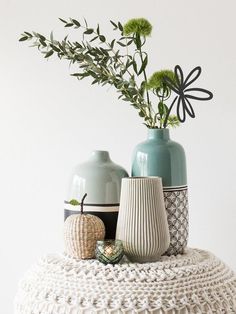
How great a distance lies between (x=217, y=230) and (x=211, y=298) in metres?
0.55

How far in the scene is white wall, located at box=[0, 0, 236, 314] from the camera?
1.44 metres

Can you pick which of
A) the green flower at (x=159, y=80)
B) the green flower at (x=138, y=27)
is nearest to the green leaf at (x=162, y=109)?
the green flower at (x=159, y=80)

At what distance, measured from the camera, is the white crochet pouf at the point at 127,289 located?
0.88m

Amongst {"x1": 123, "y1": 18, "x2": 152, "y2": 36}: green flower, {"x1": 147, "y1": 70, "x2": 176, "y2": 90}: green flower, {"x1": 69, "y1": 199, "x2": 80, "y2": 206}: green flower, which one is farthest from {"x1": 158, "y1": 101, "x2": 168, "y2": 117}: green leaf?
{"x1": 69, "y1": 199, "x2": 80, "y2": 206}: green flower

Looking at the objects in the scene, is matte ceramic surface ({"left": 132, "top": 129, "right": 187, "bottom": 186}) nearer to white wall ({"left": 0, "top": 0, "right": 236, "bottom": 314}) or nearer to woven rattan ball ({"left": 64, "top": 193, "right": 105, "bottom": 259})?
woven rattan ball ({"left": 64, "top": 193, "right": 105, "bottom": 259})

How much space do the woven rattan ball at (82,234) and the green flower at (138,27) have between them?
1.23 feet

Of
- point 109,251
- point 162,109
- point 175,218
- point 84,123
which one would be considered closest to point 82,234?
point 109,251

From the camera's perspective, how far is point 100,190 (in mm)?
1034

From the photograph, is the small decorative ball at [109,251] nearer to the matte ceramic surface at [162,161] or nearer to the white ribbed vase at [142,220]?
the white ribbed vase at [142,220]

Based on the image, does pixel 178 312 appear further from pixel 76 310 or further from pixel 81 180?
pixel 81 180

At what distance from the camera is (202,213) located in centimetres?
147

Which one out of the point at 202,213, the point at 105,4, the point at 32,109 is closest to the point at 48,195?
the point at 32,109

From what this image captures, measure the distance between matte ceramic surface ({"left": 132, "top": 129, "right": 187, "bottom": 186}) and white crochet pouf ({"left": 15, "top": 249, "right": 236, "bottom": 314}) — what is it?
0.54 feet

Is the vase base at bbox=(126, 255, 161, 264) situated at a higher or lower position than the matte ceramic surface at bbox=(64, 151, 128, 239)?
lower
